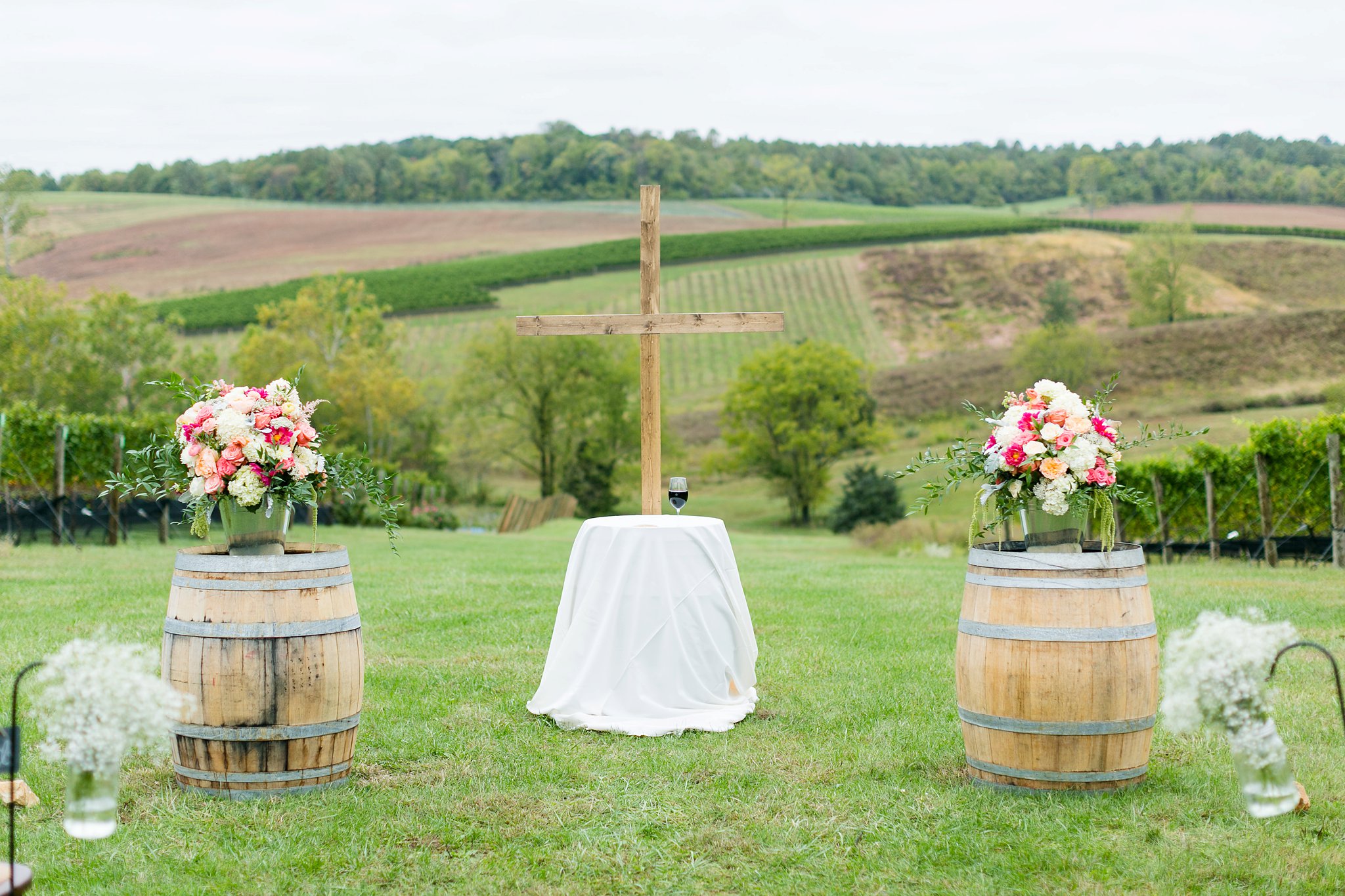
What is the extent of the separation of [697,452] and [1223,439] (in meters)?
24.8

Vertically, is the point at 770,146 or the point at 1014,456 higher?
the point at 770,146

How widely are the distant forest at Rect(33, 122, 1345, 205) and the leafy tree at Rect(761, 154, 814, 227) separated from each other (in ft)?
0.45

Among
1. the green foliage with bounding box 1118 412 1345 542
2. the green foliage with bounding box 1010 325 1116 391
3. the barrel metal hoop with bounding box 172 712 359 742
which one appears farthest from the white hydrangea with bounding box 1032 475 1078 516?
the green foliage with bounding box 1010 325 1116 391

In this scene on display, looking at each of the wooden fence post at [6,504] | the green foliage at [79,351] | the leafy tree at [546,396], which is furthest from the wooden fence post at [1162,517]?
the green foliage at [79,351]

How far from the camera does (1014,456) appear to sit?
16.7 ft

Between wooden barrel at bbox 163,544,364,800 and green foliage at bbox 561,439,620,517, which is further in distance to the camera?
green foliage at bbox 561,439,620,517

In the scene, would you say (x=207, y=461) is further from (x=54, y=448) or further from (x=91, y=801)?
(x=54, y=448)

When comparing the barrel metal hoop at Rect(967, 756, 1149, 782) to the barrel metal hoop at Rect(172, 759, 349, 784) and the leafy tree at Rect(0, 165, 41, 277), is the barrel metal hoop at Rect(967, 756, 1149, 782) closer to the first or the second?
the barrel metal hoop at Rect(172, 759, 349, 784)

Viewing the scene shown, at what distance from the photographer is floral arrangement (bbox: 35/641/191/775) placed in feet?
10.2

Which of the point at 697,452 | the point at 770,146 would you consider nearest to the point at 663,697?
the point at 697,452

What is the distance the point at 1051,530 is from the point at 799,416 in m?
48.2

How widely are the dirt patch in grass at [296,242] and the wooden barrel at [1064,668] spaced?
226ft

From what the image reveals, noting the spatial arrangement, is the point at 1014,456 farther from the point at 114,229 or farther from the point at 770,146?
the point at 770,146

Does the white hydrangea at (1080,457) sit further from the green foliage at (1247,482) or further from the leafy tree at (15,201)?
the leafy tree at (15,201)
